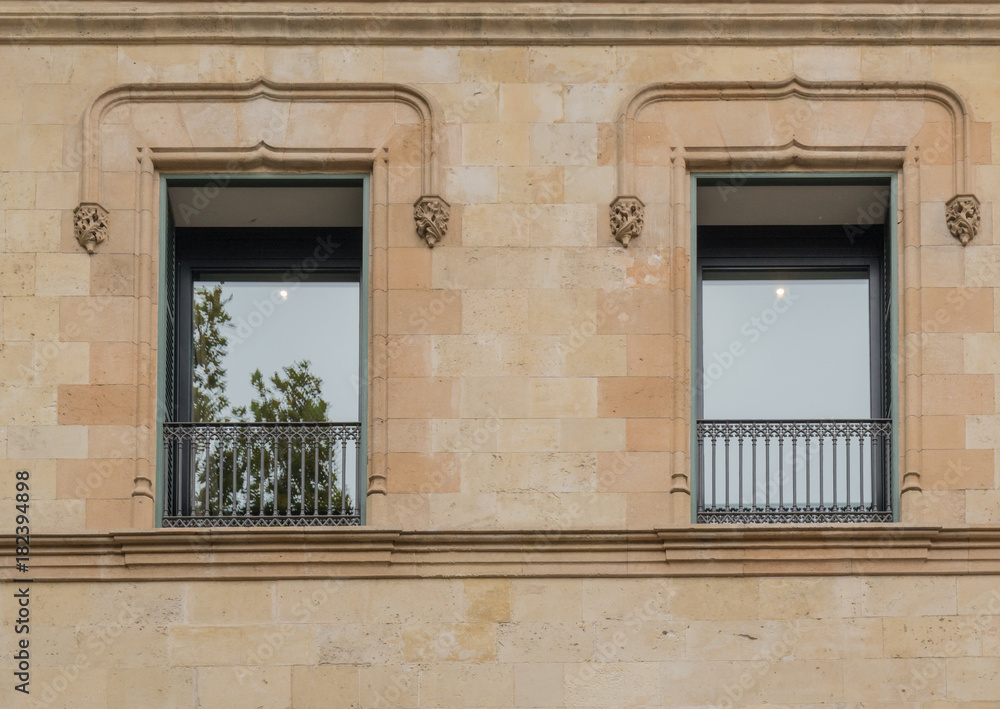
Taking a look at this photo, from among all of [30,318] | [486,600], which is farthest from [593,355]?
[30,318]

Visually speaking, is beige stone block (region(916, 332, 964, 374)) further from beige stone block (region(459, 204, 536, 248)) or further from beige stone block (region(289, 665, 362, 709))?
beige stone block (region(289, 665, 362, 709))

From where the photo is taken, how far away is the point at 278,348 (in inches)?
797

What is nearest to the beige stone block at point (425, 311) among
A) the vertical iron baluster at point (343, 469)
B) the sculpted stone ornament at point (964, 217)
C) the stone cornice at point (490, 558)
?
the vertical iron baluster at point (343, 469)

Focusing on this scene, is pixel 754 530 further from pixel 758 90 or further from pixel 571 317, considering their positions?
pixel 758 90

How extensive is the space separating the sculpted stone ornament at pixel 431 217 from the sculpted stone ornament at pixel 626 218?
155 centimetres

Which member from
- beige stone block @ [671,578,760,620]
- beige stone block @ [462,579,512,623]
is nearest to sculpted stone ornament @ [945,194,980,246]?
beige stone block @ [671,578,760,620]

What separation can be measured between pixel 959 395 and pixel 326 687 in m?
6.12

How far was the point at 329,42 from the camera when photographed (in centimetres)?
1955

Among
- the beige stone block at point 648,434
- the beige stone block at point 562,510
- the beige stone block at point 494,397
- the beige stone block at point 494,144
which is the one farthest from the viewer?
the beige stone block at point 494,144

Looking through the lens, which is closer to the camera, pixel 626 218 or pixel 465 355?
pixel 465 355

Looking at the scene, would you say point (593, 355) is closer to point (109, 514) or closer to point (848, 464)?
point (848, 464)

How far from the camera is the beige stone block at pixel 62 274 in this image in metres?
18.8

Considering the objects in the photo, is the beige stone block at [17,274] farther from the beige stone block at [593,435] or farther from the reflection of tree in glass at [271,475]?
the beige stone block at [593,435]

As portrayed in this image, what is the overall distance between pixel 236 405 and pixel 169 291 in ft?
4.14
